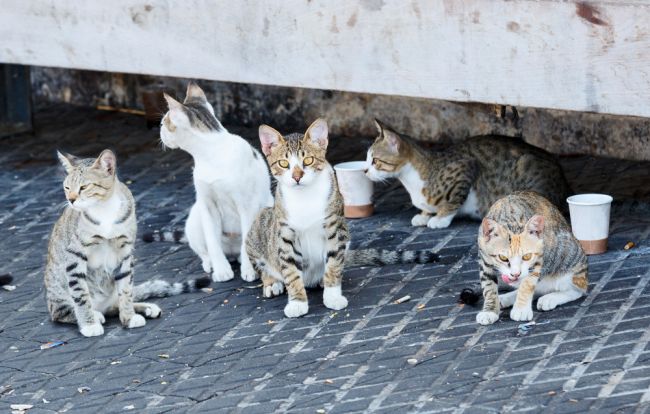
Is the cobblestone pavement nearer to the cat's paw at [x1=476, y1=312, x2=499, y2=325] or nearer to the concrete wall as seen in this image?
the cat's paw at [x1=476, y1=312, x2=499, y2=325]

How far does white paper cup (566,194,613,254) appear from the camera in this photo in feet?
23.7

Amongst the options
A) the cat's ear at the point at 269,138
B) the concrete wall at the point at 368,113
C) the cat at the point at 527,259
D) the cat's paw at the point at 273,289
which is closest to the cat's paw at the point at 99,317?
the cat's paw at the point at 273,289

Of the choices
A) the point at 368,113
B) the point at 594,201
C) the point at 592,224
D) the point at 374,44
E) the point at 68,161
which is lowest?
the point at 592,224

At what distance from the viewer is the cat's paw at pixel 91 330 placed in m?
6.50

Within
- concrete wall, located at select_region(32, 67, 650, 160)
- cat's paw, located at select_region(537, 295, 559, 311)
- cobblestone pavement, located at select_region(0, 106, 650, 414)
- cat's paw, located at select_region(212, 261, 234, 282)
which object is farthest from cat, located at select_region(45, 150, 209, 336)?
concrete wall, located at select_region(32, 67, 650, 160)

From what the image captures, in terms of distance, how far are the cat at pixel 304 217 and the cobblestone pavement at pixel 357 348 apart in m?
0.17

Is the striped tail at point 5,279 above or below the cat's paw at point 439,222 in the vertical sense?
below

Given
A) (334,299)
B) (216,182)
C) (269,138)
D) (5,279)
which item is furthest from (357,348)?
(5,279)

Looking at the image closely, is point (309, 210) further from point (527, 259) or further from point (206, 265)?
point (527, 259)

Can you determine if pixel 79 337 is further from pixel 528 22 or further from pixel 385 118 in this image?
pixel 385 118

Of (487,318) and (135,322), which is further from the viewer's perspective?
(135,322)

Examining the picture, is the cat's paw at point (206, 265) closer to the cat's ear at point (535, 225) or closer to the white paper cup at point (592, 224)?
the cat's ear at point (535, 225)

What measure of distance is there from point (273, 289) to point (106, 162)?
1329 mm

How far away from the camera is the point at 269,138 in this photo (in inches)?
265
